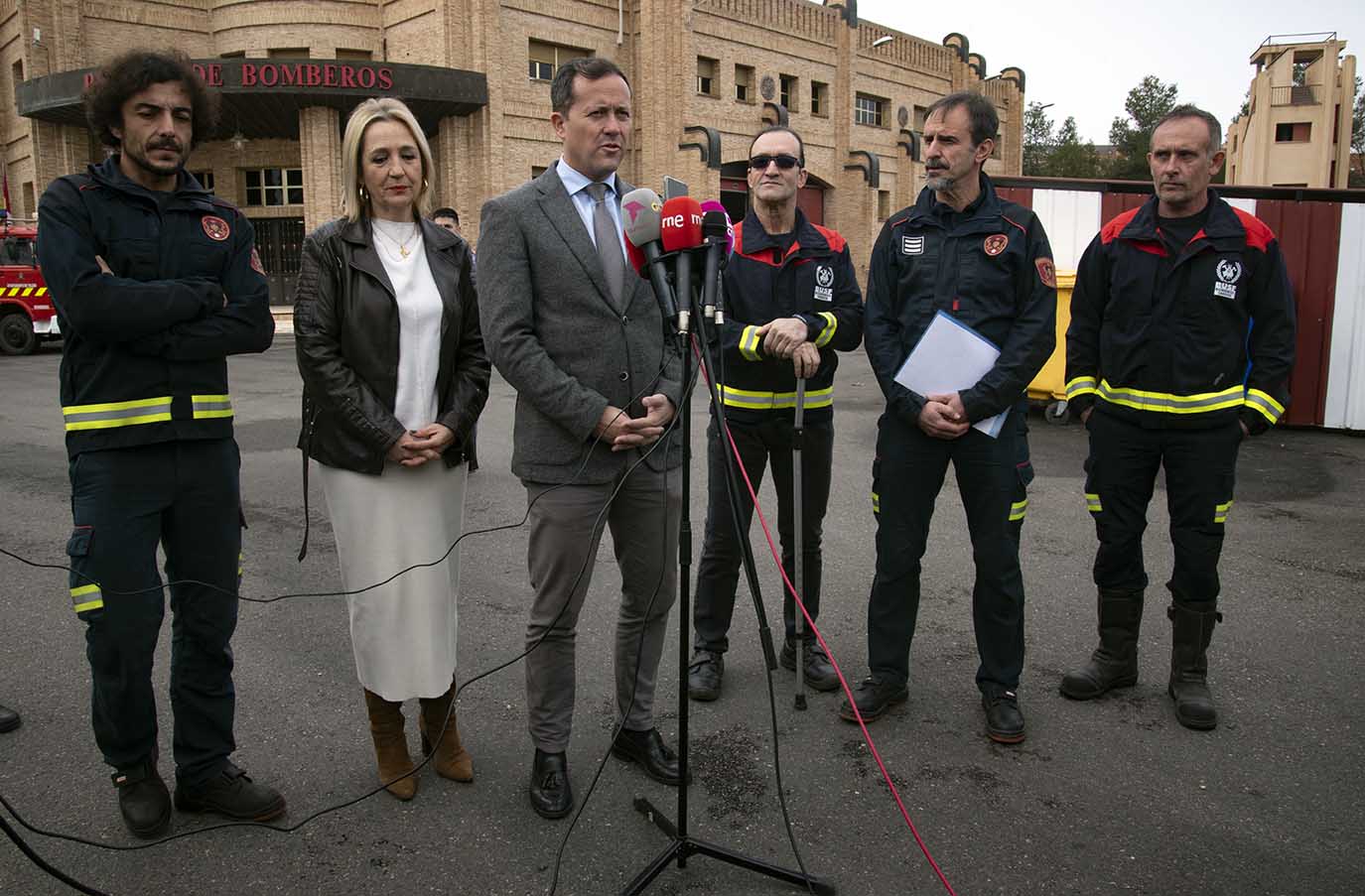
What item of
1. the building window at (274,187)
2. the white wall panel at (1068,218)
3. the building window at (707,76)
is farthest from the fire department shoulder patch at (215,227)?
the building window at (707,76)

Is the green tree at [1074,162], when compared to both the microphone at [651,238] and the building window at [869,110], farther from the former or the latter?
the microphone at [651,238]

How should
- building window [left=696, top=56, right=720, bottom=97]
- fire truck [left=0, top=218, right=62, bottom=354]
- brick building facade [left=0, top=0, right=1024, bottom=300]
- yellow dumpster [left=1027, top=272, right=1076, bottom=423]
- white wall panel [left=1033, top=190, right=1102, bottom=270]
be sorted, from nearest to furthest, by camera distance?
yellow dumpster [left=1027, top=272, right=1076, bottom=423], white wall panel [left=1033, top=190, right=1102, bottom=270], fire truck [left=0, top=218, right=62, bottom=354], brick building facade [left=0, top=0, right=1024, bottom=300], building window [left=696, top=56, right=720, bottom=97]

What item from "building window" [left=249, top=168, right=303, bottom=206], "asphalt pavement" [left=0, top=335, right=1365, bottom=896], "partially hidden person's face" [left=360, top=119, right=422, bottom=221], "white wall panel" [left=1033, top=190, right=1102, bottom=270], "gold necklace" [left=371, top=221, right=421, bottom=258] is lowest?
"asphalt pavement" [left=0, top=335, right=1365, bottom=896]

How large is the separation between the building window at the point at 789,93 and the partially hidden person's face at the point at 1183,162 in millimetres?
36154

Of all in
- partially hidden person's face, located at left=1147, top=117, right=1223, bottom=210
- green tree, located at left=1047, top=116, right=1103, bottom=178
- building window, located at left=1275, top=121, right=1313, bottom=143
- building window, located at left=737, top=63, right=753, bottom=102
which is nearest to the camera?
partially hidden person's face, located at left=1147, top=117, right=1223, bottom=210

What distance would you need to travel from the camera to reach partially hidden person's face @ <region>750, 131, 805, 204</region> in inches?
160

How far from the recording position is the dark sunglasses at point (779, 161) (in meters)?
4.05

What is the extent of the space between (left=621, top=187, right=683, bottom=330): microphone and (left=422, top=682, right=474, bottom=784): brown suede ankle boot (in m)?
1.66

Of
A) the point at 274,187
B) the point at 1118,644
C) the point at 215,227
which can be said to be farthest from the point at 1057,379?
the point at 274,187

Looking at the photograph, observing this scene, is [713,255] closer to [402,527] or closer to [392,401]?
[392,401]

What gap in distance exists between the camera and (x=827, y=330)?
4016mm

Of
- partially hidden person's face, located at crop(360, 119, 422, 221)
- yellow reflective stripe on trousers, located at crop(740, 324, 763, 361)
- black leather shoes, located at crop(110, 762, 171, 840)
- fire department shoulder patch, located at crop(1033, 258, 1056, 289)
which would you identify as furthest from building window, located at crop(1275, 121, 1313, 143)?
black leather shoes, located at crop(110, 762, 171, 840)

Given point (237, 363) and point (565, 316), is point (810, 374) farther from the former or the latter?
point (237, 363)

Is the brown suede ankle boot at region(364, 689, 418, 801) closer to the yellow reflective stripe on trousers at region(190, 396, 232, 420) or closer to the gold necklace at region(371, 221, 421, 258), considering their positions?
the yellow reflective stripe on trousers at region(190, 396, 232, 420)
